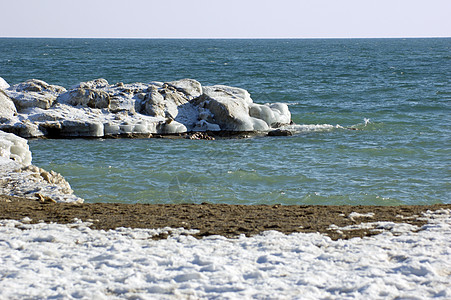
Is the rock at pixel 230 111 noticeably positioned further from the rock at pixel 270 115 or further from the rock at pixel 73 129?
the rock at pixel 73 129

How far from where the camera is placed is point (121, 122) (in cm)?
1870

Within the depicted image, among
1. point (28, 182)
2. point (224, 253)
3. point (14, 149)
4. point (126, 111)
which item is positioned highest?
point (224, 253)

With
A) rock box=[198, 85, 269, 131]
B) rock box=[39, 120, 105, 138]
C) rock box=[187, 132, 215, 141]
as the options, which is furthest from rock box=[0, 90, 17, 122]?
rock box=[198, 85, 269, 131]

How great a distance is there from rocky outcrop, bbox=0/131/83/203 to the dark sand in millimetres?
614

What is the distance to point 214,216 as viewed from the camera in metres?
8.01

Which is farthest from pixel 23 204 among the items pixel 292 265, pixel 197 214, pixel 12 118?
pixel 12 118

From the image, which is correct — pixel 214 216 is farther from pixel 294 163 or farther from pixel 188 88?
pixel 188 88

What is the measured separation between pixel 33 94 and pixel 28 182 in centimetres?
991

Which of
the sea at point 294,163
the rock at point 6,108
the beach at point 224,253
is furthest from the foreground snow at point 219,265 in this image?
the rock at point 6,108

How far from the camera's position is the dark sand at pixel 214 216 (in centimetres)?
726

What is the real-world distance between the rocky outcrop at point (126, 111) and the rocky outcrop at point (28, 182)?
19.3ft

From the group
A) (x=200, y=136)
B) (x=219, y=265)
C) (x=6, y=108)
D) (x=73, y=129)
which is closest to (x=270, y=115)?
(x=200, y=136)

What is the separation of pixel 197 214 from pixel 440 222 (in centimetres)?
337

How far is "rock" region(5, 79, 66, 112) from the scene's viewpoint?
18.7 meters
